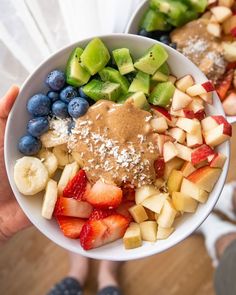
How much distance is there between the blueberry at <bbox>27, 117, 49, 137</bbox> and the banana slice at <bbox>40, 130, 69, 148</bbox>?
1 centimetres

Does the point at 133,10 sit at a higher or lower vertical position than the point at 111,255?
higher

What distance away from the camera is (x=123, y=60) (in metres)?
0.95

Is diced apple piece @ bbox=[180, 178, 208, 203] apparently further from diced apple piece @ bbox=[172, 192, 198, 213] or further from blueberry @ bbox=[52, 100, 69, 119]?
blueberry @ bbox=[52, 100, 69, 119]

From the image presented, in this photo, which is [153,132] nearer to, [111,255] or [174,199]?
[174,199]

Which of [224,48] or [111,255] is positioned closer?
[111,255]

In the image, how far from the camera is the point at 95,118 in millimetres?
917

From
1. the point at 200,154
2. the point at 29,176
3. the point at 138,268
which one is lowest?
the point at 138,268

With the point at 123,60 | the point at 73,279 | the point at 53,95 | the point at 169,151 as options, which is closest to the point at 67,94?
the point at 53,95

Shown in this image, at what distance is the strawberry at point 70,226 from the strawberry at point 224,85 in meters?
0.49

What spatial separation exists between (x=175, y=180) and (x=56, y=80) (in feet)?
1.06

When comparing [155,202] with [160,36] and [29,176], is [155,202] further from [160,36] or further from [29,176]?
[160,36]

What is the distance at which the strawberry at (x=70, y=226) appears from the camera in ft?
3.06

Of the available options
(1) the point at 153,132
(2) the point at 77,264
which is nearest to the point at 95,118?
(1) the point at 153,132

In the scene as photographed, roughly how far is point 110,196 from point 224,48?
0.50 metres
